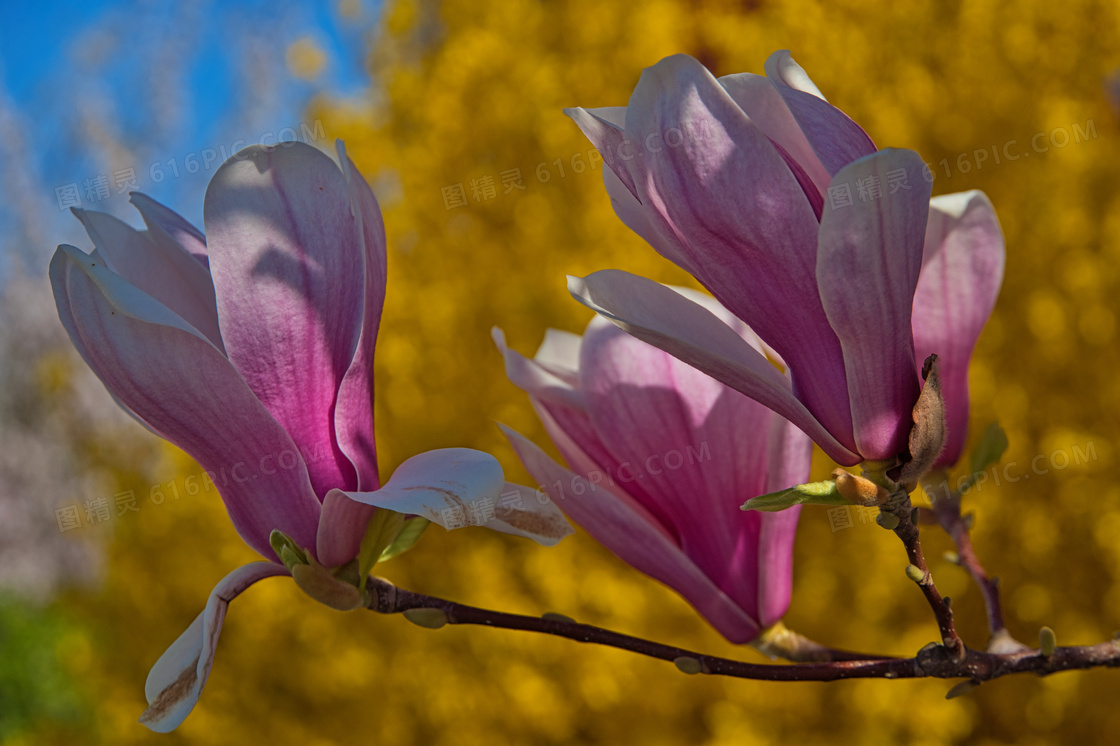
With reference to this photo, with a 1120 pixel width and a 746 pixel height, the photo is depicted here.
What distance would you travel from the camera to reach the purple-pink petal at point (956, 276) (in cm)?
51

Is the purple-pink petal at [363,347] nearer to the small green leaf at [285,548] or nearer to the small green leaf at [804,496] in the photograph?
the small green leaf at [285,548]

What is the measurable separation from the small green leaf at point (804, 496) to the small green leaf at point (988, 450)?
0.19m

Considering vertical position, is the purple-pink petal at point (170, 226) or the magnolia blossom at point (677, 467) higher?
the purple-pink petal at point (170, 226)

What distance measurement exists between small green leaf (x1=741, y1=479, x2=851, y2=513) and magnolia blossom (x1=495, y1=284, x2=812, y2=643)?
0.35ft

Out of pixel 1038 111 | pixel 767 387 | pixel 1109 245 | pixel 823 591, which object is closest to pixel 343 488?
pixel 767 387

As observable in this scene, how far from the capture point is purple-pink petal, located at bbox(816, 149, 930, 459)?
13.2 inches

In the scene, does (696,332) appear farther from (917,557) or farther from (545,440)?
(545,440)

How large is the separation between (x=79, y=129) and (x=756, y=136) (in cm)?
722

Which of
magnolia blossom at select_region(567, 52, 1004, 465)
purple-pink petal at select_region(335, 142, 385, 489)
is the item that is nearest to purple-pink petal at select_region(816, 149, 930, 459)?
magnolia blossom at select_region(567, 52, 1004, 465)

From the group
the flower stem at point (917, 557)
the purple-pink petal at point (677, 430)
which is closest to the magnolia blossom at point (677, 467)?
the purple-pink petal at point (677, 430)

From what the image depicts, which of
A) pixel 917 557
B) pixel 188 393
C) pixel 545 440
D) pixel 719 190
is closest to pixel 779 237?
pixel 719 190

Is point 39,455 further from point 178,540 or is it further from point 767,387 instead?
point 767,387

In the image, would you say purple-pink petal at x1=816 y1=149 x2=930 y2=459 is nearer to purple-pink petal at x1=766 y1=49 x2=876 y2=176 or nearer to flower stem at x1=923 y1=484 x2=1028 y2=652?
purple-pink petal at x1=766 y1=49 x2=876 y2=176

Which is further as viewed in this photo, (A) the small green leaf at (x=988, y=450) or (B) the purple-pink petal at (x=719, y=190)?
(A) the small green leaf at (x=988, y=450)
